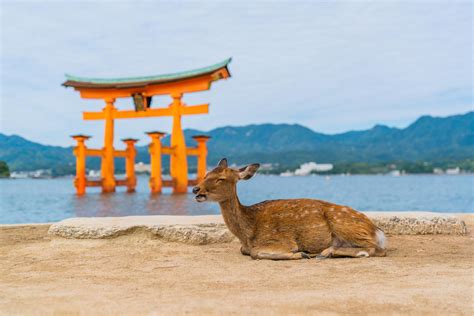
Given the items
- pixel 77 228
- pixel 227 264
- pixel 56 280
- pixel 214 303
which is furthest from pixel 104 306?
pixel 77 228

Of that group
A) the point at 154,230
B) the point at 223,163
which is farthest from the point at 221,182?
the point at 154,230

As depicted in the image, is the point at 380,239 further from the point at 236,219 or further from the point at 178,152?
the point at 178,152

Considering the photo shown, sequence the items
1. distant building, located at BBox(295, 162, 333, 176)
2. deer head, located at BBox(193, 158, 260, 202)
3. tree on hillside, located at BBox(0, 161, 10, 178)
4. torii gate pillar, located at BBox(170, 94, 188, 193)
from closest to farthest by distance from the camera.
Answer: deer head, located at BBox(193, 158, 260, 202)
torii gate pillar, located at BBox(170, 94, 188, 193)
tree on hillside, located at BBox(0, 161, 10, 178)
distant building, located at BBox(295, 162, 333, 176)

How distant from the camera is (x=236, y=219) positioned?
4781 millimetres

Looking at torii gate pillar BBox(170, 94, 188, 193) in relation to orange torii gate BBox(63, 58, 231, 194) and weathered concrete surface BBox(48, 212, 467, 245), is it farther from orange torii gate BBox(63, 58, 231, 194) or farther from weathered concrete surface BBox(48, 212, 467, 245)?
weathered concrete surface BBox(48, 212, 467, 245)

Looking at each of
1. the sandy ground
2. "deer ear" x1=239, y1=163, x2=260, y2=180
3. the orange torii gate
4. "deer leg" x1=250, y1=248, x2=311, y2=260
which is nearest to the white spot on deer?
the sandy ground

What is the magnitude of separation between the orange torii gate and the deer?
1830cm

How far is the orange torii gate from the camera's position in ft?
78.9

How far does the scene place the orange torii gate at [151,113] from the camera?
24.0 metres

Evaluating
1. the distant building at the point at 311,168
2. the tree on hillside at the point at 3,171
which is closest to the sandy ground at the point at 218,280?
the tree on hillside at the point at 3,171

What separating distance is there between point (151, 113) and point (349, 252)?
21.5 metres

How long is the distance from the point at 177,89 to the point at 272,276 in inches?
830

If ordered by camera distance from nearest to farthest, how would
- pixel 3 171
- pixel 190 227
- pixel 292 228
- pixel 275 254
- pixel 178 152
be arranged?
pixel 275 254
pixel 292 228
pixel 190 227
pixel 178 152
pixel 3 171

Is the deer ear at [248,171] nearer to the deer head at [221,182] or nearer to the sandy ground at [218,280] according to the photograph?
the deer head at [221,182]
